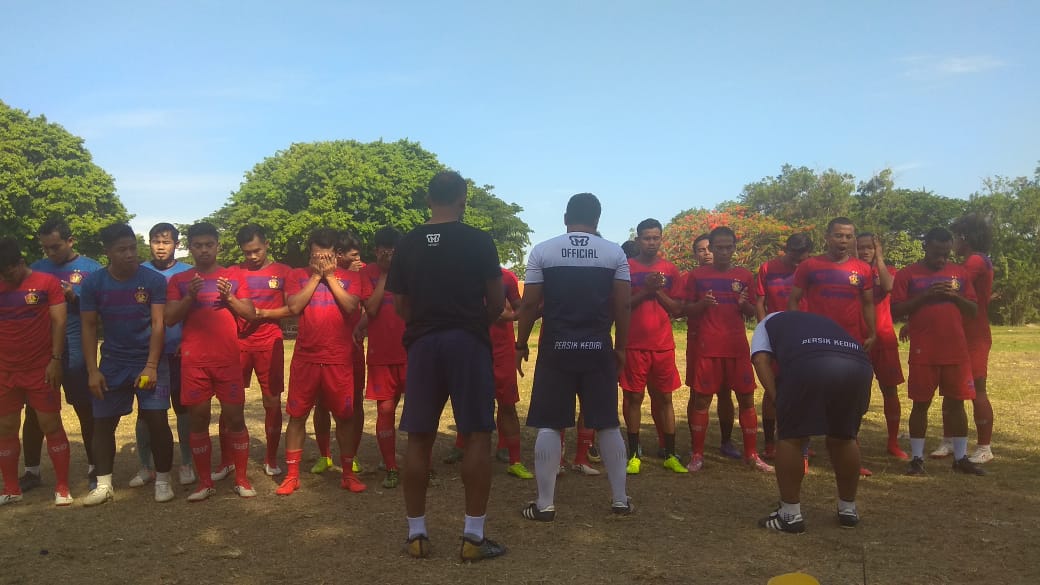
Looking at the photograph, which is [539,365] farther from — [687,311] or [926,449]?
[926,449]

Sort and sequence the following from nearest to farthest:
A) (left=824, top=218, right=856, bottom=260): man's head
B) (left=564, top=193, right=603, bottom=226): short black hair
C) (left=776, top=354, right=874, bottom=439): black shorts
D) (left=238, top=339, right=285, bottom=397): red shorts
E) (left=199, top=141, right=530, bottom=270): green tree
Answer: (left=776, top=354, right=874, bottom=439): black shorts
(left=564, top=193, right=603, bottom=226): short black hair
(left=824, top=218, right=856, bottom=260): man's head
(left=238, top=339, right=285, bottom=397): red shorts
(left=199, top=141, right=530, bottom=270): green tree

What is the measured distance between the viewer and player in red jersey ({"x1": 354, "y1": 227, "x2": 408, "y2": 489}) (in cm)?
637

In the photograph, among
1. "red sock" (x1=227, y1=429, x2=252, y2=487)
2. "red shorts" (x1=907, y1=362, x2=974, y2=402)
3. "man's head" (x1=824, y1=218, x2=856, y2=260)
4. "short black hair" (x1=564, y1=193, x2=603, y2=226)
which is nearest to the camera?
"short black hair" (x1=564, y1=193, x2=603, y2=226)

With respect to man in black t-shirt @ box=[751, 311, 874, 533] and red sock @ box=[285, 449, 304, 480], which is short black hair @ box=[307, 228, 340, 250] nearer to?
red sock @ box=[285, 449, 304, 480]

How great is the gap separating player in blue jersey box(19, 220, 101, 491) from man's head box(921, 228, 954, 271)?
798 centimetres

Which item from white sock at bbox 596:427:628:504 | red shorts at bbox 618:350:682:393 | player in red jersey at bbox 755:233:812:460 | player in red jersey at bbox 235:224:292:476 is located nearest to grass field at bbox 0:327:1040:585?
white sock at bbox 596:427:628:504

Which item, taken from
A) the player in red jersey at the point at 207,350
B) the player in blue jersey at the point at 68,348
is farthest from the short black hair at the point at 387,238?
the player in blue jersey at the point at 68,348

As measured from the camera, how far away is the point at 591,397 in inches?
206

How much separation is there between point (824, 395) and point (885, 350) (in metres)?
3.17

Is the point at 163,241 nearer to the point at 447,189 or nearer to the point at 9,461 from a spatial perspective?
the point at 9,461

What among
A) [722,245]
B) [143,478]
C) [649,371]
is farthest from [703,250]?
[143,478]

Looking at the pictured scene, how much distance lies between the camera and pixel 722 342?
685 centimetres

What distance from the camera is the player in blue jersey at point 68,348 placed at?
6430mm

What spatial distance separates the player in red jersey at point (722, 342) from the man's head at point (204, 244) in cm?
447
